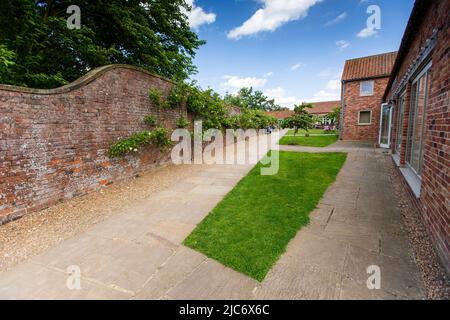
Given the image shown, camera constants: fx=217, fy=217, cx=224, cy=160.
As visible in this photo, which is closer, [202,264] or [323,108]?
[202,264]

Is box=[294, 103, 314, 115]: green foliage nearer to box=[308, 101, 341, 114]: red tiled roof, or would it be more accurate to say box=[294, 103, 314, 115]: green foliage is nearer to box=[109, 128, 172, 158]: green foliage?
box=[109, 128, 172, 158]: green foliage

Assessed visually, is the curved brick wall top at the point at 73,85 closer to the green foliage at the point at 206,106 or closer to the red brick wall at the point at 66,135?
the red brick wall at the point at 66,135

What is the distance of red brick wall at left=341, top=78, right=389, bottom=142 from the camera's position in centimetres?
1509

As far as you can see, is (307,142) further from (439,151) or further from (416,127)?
(439,151)

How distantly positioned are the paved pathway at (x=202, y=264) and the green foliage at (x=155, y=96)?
367 centimetres

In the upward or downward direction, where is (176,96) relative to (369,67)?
downward

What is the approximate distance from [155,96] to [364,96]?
50.4 ft

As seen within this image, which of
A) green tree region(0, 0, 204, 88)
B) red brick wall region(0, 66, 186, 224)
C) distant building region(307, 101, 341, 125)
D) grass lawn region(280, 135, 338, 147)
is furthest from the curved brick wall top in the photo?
distant building region(307, 101, 341, 125)

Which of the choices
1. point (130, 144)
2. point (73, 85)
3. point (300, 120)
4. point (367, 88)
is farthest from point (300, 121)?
point (73, 85)

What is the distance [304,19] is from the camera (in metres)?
9.50

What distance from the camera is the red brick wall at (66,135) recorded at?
10.8 ft

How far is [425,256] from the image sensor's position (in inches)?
93.6

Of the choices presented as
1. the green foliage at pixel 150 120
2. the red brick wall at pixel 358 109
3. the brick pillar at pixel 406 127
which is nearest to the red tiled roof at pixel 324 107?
the red brick wall at pixel 358 109

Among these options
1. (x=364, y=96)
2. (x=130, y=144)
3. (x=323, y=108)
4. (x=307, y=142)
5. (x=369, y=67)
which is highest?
Answer: (x=323, y=108)
